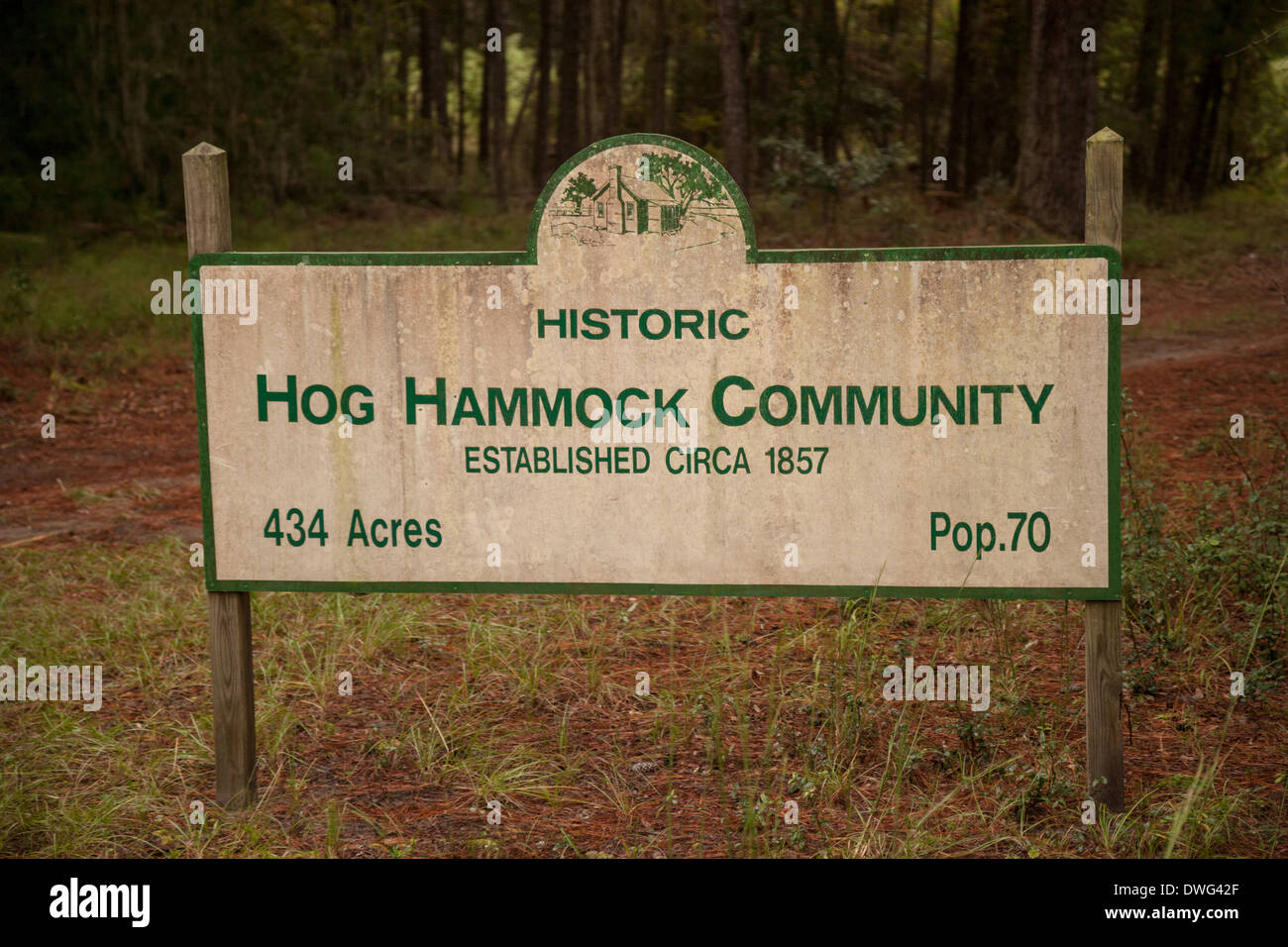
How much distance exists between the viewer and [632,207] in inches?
155

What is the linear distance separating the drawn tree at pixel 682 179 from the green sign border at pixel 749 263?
0.09ft

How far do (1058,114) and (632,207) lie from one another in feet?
47.7

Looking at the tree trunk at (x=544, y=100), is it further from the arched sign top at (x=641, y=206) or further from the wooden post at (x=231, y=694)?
the wooden post at (x=231, y=694)

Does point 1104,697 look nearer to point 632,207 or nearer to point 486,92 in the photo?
point 632,207

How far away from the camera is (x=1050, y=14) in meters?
16.4

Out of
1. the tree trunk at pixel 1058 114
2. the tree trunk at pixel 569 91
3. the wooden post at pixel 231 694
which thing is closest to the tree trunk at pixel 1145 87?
the tree trunk at pixel 1058 114

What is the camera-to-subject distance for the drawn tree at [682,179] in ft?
12.7

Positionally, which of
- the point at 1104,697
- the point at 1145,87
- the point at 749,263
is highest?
the point at 1145,87

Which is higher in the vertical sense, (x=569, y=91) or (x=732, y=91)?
(x=569, y=91)

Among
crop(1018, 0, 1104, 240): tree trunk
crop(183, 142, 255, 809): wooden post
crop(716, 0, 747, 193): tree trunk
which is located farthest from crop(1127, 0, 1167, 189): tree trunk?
crop(183, 142, 255, 809): wooden post

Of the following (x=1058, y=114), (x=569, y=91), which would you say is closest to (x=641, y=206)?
(x=1058, y=114)

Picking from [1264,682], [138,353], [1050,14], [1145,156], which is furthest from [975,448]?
[1145,156]

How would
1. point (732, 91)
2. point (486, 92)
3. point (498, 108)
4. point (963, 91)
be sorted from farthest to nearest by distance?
point (486, 92) < point (498, 108) < point (963, 91) < point (732, 91)

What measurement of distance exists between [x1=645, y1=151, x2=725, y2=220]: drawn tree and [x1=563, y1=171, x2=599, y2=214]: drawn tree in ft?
0.64
